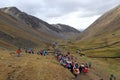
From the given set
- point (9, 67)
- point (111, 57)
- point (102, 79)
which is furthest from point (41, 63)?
point (111, 57)

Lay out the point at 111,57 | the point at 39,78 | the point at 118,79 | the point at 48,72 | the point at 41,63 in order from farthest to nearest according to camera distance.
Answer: the point at 111,57
the point at 118,79
the point at 41,63
the point at 48,72
the point at 39,78

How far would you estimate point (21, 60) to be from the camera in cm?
5375

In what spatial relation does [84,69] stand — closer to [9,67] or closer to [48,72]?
[48,72]

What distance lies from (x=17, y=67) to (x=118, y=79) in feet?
96.3

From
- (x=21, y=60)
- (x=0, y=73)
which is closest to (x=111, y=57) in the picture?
(x=21, y=60)

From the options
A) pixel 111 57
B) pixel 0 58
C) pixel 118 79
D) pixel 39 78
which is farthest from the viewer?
pixel 111 57

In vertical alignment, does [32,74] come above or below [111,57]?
below

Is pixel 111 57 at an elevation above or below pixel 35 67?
above

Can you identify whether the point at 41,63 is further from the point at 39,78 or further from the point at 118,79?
the point at 118,79

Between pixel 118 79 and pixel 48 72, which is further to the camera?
pixel 118 79

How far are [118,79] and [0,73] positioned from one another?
32.6 metres

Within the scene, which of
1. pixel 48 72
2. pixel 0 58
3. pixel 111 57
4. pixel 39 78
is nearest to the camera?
pixel 39 78

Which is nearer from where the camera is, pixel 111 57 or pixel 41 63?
pixel 41 63

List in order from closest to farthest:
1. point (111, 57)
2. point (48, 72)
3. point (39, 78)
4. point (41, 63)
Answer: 1. point (39, 78)
2. point (48, 72)
3. point (41, 63)
4. point (111, 57)
